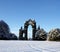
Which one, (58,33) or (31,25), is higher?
(31,25)

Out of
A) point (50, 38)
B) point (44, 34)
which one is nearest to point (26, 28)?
point (44, 34)

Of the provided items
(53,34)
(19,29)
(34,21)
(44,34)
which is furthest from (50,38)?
(19,29)

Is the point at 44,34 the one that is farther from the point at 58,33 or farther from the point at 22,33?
the point at 22,33

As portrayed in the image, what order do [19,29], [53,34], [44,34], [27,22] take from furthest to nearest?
[19,29] < [27,22] < [44,34] < [53,34]

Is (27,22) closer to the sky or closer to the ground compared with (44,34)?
closer to the sky

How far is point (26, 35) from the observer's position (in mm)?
52219

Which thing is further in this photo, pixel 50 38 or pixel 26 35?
pixel 26 35

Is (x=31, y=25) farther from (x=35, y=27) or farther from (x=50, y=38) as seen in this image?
(x=50, y=38)

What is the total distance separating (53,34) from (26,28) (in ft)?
97.2

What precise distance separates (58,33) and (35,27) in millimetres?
28431

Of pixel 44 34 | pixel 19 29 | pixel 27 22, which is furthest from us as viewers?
pixel 19 29

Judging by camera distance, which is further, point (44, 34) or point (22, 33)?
point (22, 33)

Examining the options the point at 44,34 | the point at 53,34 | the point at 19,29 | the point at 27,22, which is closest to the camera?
the point at 53,34

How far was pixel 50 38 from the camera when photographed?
22.0m
